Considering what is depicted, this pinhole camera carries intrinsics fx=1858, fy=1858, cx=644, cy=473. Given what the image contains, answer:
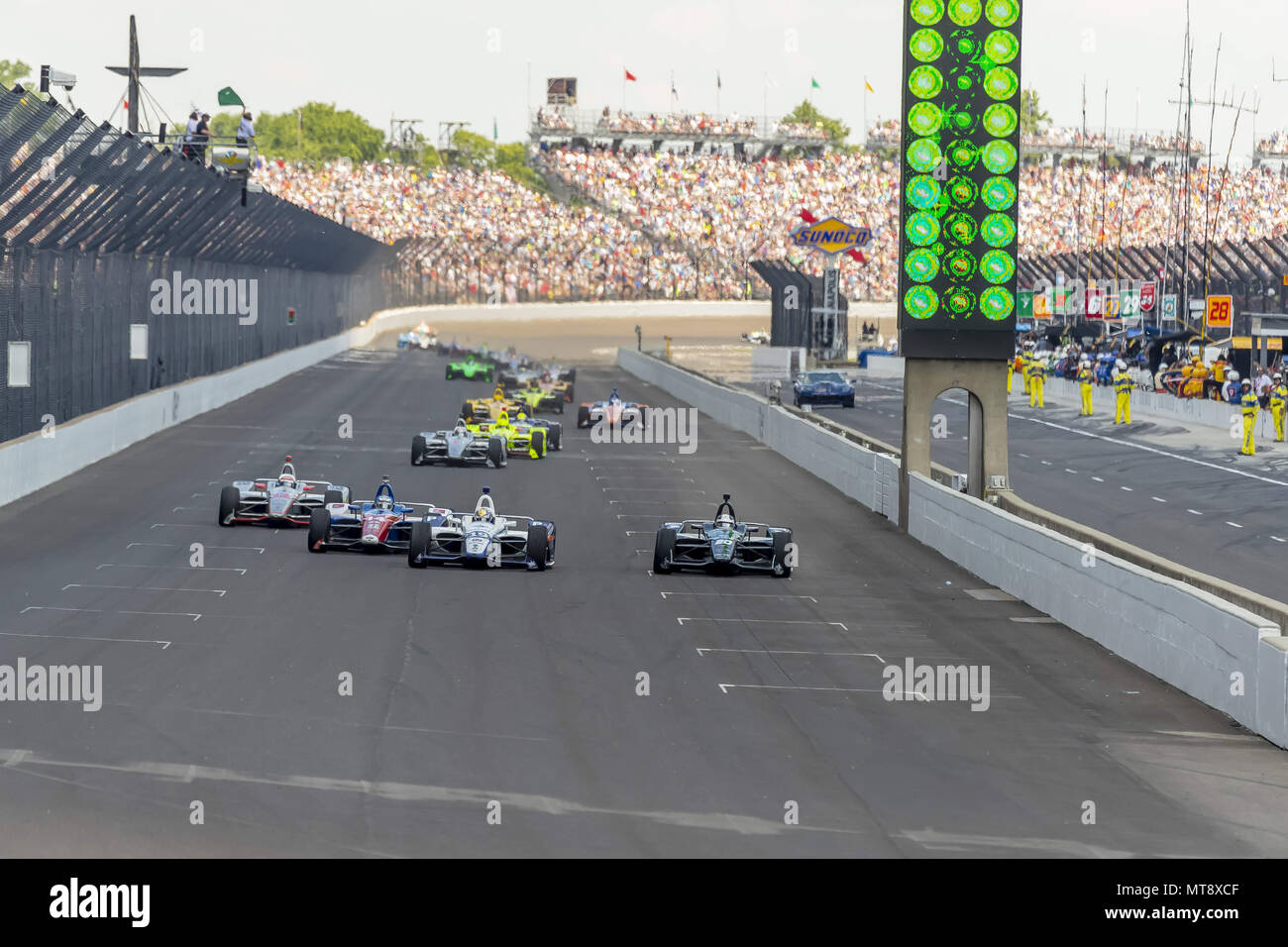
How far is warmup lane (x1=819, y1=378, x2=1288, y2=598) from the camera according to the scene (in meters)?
26.0

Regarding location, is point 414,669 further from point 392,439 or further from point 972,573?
point 392,439

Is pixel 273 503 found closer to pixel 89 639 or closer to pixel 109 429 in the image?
pixel 89 639

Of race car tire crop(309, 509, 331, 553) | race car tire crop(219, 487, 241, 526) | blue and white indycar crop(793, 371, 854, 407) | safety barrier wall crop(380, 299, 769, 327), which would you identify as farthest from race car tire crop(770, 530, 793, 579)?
safety barrier wall crop(380, 299, 769, 327)

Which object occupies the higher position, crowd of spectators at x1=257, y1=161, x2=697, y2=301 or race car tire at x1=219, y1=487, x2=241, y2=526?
crowd of spectators at x1=257, y1=161, x2=697, y2=301

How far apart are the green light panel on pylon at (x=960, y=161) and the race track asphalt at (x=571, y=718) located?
383 centimetres

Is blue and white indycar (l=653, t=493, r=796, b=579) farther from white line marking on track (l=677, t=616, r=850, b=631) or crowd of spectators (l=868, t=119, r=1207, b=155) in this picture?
crowd of spectators (l=868, t=119, r=1207, b=155)

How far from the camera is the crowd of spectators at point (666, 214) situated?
107 metres

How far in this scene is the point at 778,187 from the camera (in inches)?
4673

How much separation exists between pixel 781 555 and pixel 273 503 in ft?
23.7

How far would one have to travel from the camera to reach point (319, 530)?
2272 cm

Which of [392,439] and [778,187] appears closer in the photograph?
[392,439]


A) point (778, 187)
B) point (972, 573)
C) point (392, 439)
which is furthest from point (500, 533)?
point (778, 187)

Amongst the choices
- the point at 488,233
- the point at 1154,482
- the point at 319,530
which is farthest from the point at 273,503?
the point at 488,233
